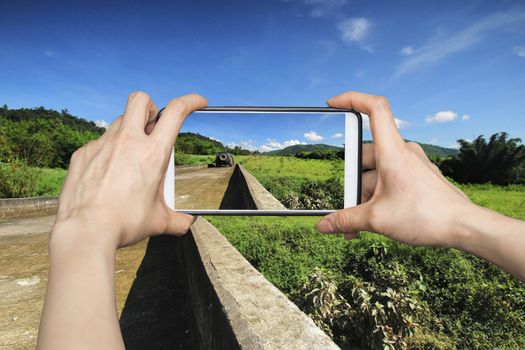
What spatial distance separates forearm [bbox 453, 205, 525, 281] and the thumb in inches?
14.6

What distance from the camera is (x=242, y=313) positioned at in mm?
2209

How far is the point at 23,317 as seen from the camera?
4594 mm

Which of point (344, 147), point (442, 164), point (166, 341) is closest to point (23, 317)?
point (166, 341)

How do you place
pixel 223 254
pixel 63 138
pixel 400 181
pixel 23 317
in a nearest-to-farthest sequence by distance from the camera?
pixel 400 181 < pixel 223 254 < pixel 23 317 < pixel 63 138

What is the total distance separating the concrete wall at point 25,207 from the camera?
1109cm

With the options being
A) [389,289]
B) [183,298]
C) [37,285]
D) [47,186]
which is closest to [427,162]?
[389,289]

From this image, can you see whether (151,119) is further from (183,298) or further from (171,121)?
(183,298)

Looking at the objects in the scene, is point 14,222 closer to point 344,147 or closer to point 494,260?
point 344,147

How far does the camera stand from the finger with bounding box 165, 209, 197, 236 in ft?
4.95

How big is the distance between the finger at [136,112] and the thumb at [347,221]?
940mm

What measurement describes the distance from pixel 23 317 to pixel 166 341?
2.27m

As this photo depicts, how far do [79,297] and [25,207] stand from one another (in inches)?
515

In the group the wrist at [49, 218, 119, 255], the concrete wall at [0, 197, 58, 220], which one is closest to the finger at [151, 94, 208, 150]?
the wrist at [49, 218, 119, 255]

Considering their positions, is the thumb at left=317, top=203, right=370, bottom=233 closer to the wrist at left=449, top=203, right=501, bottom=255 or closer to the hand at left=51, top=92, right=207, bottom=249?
the wrist at left=449, top=203, right=501, bottom=255
